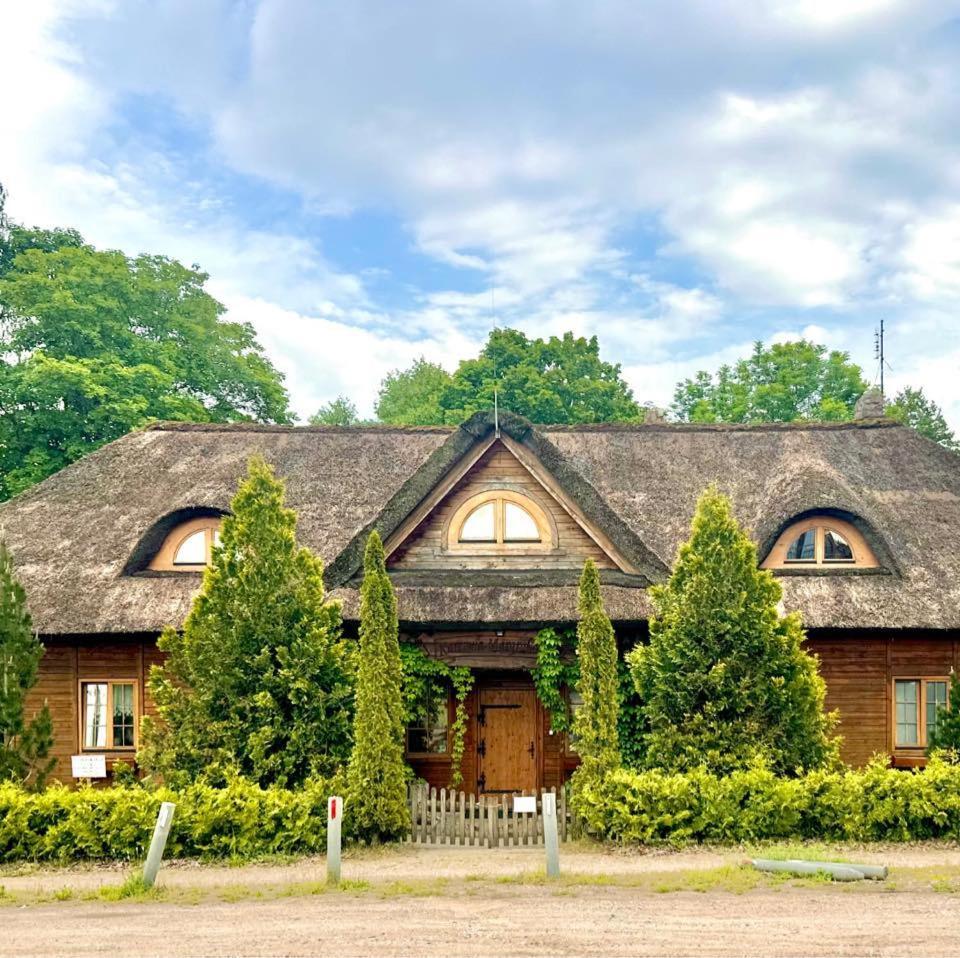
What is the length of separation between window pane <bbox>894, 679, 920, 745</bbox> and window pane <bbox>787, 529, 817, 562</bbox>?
2730 mm

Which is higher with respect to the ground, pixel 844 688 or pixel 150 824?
pixel 844 688

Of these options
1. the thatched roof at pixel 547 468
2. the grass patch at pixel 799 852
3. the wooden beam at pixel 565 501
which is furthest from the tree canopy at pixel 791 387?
the grass patch at pixel 799 852

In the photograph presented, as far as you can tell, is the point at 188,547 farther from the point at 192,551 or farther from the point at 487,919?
the point at 487,919

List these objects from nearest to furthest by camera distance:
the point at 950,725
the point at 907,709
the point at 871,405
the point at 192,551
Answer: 1. the point at 950,725
2. the point at 907,709
3. the point at 192,551
4. the point at 871,405

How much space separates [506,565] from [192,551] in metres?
5.93

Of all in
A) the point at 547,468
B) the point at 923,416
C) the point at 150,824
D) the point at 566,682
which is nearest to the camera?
the point at 150,824

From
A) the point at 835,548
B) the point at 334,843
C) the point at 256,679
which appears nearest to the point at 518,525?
the point at 256,679

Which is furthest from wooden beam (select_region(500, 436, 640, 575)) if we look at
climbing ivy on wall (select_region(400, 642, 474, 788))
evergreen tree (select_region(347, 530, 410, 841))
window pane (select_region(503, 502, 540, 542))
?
evergreen tree (select_region(347, 530, 410, 841))

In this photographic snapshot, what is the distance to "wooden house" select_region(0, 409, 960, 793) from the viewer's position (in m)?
15.3

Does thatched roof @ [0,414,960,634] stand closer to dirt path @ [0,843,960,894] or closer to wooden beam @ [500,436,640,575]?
wooden beam @ [500,436,640,575]

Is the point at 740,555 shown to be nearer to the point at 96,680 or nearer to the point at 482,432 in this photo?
the point at 482,432

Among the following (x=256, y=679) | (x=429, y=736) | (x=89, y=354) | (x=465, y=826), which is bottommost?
(x=465, y=826)

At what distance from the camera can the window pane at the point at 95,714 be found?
16.7m

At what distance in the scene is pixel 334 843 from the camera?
10.7 m
